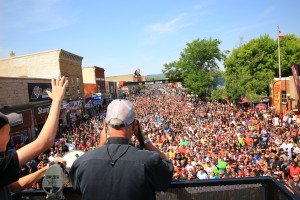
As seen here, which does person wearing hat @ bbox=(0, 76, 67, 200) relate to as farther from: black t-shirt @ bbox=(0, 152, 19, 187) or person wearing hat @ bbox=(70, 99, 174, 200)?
person wearing hat @ bbox=(70, 99, 174, 200)

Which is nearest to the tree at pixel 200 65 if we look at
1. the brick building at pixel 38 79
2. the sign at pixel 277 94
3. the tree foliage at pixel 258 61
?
the tree foliage at pixel 258 61

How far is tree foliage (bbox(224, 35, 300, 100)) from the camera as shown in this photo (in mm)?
30141

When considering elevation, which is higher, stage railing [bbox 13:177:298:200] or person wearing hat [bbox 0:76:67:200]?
person wearing hat [bbox 0:76:67:200]

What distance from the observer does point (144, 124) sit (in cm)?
1877

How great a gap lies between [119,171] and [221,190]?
3.63 ft

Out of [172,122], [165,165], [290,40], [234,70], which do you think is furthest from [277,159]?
[290,40]

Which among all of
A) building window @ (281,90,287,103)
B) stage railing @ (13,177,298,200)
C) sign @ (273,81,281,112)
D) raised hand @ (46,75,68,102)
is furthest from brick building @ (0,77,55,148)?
building window @ (281,90,287,103)

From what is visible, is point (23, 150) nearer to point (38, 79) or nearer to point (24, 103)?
point (24, 103)

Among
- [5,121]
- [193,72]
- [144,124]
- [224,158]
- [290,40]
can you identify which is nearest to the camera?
[5,121]

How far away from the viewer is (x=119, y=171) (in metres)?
1.32

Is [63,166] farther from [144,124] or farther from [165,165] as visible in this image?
[144,124]

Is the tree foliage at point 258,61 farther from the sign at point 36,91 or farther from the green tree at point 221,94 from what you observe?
the sign at point 36,91

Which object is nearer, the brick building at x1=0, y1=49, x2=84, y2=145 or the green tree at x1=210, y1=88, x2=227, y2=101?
the brick building at x1=0, y1=49, x2=84, y2=145

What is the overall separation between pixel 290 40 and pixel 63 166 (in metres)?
41.5
